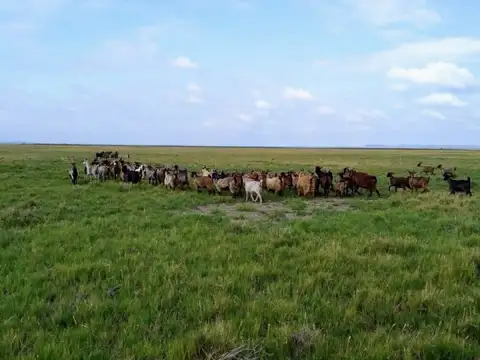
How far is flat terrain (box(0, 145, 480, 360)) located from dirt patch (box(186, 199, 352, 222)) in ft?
5.27

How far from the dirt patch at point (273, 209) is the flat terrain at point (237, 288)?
5.27 feet

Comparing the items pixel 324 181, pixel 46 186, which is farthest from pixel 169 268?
pixel 46 186

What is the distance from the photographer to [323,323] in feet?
17.9

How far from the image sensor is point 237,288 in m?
6.71

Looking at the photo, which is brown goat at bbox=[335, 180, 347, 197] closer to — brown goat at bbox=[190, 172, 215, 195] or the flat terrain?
brown goat at bbox=[190, 172, 215, 195]

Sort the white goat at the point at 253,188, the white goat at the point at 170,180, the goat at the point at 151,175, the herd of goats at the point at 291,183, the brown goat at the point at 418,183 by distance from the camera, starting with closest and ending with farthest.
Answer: the white goat at the point at 253,188
the herd of goats at the point at 291,183
the brown goat at the point at 418,183
the white goat at the point at 170,180
the goat at the point at 151,175

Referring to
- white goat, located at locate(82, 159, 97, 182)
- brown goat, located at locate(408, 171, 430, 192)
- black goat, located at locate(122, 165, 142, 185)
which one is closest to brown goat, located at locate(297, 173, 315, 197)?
brown goat, located at locate(408, 171, 430, 192)

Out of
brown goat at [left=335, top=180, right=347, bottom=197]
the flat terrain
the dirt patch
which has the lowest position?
the dirt patch

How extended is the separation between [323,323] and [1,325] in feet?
12.3

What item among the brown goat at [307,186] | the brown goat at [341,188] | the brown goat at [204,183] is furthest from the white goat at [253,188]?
the brown goat at [341,188]

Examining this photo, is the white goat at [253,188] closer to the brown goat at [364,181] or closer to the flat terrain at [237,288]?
the brown goat at [364,181]

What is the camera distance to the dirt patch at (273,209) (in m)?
14.8

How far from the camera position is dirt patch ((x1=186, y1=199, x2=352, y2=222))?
1479 centimetres

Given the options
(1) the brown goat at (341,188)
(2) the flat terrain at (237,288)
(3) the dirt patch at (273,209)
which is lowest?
(3) the dirt patch at (273,209)
